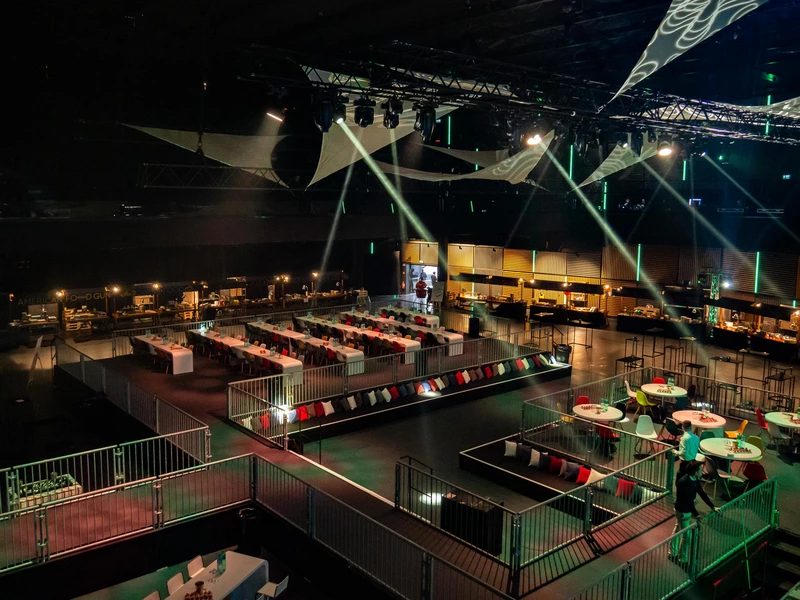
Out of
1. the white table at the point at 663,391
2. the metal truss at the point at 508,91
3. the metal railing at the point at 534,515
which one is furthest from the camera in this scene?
the white table at the point at 663,391

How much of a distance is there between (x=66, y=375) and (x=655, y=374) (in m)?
13.2

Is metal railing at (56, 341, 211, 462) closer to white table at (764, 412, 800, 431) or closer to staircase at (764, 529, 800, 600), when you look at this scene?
staircase at (764, 529, 800, 600)

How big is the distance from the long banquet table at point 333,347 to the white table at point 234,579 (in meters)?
5.01

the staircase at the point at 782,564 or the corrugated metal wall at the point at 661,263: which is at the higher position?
the corrugated metal wall at the point at 661,263

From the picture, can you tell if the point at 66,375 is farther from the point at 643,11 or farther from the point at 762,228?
the point at 762,228

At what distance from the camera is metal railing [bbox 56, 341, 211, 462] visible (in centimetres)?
1056

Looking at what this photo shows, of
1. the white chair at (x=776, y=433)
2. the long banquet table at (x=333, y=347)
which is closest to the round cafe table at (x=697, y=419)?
the white chair at (x=776, y=433)

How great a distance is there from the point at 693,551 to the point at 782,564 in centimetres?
209

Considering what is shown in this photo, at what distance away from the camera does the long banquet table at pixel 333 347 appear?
15.0 meters

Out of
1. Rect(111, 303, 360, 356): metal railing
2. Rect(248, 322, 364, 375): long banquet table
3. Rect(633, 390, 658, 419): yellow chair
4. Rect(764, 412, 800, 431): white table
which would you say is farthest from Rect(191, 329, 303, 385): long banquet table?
Rect(764, 412, 800, 431): white table

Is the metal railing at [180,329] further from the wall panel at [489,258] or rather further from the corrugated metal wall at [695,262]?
the corrugated metal wall at [695,262]

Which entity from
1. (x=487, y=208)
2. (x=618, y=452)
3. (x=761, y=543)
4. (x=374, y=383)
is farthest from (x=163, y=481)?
(x=487, y=208)

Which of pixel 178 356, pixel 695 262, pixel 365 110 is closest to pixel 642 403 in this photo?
pixel 365 110

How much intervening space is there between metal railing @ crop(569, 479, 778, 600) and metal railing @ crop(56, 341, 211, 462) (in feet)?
19.7
